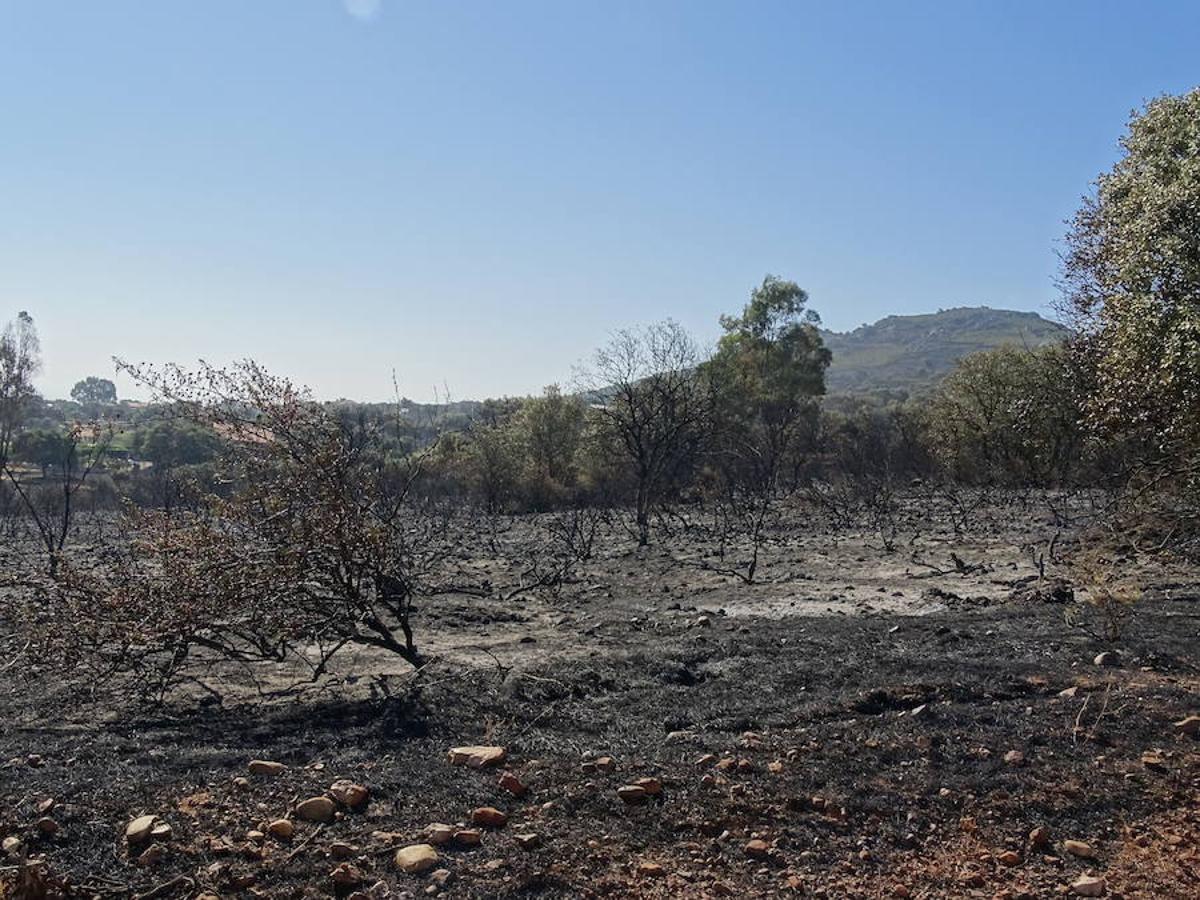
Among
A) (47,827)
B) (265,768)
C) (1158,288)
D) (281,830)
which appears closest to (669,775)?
(281,830)

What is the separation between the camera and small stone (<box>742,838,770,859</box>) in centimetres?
432

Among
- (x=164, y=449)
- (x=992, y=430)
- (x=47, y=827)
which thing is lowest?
(x=47, y=827)

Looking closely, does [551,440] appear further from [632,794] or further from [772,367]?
[632,794]

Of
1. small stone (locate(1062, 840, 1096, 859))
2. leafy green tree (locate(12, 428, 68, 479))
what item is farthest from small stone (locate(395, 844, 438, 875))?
leafy green tree (locate(12, 428, 68, 479))

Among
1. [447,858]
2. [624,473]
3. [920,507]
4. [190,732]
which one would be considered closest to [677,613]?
[190,732]

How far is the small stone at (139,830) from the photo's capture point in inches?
164

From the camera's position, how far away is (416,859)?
13.4ft

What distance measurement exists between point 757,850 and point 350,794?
2037 mm

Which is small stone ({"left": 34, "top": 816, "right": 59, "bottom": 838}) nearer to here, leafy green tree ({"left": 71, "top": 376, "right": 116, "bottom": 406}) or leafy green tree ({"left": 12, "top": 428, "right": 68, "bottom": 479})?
leafy green tree ({"left": 12, "top": 428, "right": 68, "bottom": 479})

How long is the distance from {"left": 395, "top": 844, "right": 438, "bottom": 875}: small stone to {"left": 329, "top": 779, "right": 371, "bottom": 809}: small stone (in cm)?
59

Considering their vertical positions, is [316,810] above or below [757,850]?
above

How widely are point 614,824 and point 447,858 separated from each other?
0.86 meters

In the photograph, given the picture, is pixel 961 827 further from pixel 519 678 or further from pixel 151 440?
pixel 151 440

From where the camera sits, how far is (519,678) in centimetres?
730
